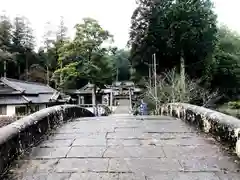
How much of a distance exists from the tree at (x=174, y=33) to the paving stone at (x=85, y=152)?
18.9 metres

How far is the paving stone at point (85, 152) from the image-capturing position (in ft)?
9.46

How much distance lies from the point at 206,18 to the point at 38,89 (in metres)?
17.1

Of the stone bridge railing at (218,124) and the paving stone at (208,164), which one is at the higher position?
the stone bridge railing at (218,124)

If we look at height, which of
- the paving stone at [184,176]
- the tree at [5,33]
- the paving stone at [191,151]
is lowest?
the paving stone at [184,176]

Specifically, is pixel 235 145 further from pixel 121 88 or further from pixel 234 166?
pixel 121 88

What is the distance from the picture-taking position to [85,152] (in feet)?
9.84

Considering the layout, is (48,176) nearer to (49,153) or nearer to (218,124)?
(49,153)

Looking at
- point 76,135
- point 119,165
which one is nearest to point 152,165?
point 119,165

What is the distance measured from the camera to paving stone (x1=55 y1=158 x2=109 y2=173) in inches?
97.2

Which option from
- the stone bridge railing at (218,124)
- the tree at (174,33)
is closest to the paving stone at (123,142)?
the stone bridge railing at (218,124)

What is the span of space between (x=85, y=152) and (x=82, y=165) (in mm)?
423

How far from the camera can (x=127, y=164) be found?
259 centimetres

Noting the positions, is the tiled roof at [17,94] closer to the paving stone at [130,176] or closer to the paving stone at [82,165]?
the paving stone at [82,165]

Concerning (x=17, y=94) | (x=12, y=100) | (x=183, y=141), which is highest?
(x=17, y=94)
